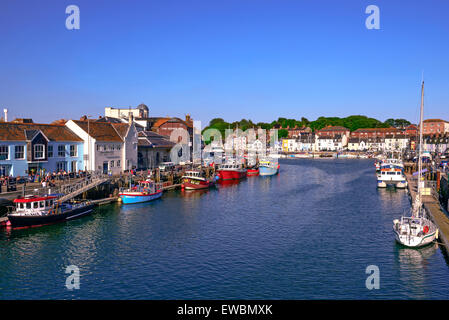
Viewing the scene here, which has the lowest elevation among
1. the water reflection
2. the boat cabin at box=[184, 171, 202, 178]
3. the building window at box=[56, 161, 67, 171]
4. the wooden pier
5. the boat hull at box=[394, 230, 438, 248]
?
the water reflection

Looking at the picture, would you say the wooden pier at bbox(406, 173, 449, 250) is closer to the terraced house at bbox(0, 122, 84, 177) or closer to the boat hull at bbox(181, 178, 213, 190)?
the boat hull at bbox(181, 178, 213, 190)

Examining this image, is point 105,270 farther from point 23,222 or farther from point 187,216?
point 187,216

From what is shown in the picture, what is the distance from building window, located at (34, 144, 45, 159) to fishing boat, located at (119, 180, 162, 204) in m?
11.6

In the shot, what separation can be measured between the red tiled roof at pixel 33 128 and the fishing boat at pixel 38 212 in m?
13.9

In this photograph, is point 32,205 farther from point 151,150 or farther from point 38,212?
point 151,150

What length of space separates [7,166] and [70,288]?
1197 inches

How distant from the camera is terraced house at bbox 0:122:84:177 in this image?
49.2 meters

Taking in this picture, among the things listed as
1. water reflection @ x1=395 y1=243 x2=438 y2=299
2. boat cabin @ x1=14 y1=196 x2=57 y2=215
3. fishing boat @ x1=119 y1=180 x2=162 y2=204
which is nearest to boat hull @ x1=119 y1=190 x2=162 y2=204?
fishing boat @ x1=119 y1=180 x2=162 y2=204

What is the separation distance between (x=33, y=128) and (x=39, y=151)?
12.5ft

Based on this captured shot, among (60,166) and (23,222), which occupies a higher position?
(60,166)

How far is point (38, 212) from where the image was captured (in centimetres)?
3797

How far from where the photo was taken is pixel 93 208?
159 ft

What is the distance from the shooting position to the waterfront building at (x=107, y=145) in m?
61.0

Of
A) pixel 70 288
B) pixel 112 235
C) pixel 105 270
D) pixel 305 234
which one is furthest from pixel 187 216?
pixel 70 288
